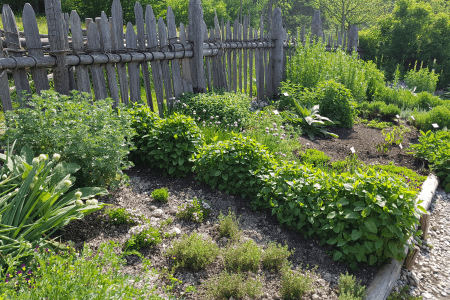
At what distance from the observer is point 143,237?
276 cm

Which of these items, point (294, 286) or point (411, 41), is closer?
point (294, 286)

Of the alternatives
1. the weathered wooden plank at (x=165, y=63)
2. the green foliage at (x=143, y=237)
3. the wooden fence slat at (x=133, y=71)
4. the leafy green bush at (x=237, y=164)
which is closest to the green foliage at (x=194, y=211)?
the leafy green bush at (x=237, y=164)

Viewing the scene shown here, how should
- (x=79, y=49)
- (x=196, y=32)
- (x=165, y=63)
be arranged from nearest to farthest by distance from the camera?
(x=79, y=49) → (x=165, y=63) → (x=196, y=32)

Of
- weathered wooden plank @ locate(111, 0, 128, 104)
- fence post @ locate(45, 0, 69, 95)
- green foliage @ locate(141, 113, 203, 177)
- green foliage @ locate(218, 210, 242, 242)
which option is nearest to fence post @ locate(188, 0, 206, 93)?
weathered wooden plank @ locate(111, 0, 128, 104)

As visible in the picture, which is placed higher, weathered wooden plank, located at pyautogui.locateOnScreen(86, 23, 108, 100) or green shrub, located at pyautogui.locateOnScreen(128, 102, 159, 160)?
weathered wooden plank, located at pyautogui.locateOnScreen(86, 23, 108, 100)

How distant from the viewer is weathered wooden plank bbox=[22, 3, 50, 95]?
131 inches

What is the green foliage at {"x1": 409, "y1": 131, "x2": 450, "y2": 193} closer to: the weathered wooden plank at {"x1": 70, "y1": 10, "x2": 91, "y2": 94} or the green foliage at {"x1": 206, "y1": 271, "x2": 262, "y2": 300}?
the green foliage at {"x1": 206, "y1": 271, "x2": 262, "y2": 300}

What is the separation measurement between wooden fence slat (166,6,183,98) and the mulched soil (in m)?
1.80

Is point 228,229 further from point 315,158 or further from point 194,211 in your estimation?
point 315,158

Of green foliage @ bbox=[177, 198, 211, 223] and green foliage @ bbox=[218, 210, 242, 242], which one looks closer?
green foliage @ bbox=[218, 210, 242, 242]

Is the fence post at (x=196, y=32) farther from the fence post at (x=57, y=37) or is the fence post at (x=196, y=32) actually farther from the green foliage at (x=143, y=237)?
the green foliage at (x=143, y=237)

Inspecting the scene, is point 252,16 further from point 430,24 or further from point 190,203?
point 190,203

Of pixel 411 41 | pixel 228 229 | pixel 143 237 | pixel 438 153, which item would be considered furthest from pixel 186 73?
pixel 411 41

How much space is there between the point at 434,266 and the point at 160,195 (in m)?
3.03
